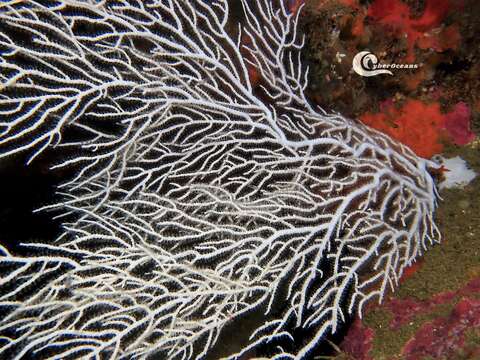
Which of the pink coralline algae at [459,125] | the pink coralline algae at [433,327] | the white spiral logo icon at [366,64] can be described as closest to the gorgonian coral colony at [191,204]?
the pink coralline algae at [433,327]

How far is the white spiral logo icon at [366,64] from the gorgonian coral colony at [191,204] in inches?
20.0

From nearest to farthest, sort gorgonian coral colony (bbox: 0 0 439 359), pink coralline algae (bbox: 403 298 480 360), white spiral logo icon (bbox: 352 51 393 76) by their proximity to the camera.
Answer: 1. pink coralline algae (bbox: 403 298 480 360)
2. gorgonian coral colony (bbox: 0 0 439 359)
3. white spiral logo icon (bbox: 352 51 393 76)

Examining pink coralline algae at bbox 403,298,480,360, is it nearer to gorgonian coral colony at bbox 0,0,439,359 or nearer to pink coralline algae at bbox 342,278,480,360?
pink coralline algae at bbox 342,278,480,360

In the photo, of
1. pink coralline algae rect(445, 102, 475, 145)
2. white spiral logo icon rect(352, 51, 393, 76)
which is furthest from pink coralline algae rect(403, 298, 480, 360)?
white spiral logo icon rect(352, 51, 393, 76)

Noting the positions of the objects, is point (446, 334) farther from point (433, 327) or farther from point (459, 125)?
point (459, 125)

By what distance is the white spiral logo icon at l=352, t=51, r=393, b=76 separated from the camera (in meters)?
3.44

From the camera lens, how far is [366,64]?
3459mm

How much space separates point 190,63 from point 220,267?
1847 millimetres

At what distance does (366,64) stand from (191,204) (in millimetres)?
2124

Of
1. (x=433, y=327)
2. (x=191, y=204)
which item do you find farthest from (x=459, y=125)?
(x=191, y=204)

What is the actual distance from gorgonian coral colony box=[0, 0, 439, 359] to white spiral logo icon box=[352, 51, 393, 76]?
1.67 ft

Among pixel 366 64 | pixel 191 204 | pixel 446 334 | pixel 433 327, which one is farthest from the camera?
pixel 366 64

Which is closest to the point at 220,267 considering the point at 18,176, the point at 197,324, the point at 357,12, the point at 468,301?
the point at 197,324

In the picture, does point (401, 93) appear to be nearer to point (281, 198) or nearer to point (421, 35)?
point (421, 35)
